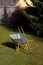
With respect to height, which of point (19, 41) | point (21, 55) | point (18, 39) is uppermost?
point (19, 41)

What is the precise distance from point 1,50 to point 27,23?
6.98 meters

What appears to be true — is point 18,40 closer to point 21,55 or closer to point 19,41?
point 19,41

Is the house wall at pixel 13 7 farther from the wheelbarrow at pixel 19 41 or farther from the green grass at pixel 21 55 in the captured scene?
the wheelbarrow at pixel 19 41

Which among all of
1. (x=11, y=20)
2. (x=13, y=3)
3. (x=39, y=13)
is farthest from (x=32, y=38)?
(x=13, y=3)

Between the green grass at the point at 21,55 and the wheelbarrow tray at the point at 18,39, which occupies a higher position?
the wheelbarrow tray at the point at 18,39

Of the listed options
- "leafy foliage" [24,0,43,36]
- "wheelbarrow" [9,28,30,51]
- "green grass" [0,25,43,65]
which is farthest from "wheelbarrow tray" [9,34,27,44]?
"leafy foliage" [24,0,43,36]

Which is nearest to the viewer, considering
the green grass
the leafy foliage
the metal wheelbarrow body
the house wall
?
the green grass

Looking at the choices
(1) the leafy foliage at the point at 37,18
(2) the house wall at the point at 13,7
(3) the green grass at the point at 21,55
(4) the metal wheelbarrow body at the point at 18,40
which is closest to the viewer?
(3) the green grass at the point at 21,55

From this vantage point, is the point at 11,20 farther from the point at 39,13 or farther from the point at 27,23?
the point at 39,13

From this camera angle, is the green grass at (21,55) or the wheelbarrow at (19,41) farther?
the wheelbarrow at (19,41)

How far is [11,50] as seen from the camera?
15875 millimetres

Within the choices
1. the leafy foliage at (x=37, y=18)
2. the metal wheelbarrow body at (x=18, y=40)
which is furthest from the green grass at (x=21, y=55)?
the leafy foliage at (x=37, y=18)

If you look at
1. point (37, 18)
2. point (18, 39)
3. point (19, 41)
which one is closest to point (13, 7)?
point (37, 18)

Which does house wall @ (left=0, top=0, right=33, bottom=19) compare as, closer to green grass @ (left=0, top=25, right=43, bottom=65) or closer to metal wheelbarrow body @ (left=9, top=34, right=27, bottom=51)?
green grass @ (left=0, top=25, right=43, bottom=65)
